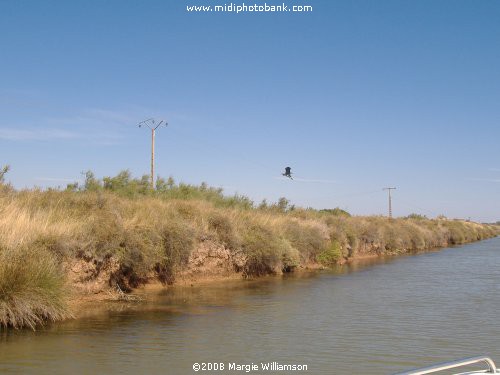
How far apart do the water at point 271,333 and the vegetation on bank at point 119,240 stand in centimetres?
91

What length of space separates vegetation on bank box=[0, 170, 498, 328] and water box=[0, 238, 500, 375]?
2.97 feet

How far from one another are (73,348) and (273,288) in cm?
1095

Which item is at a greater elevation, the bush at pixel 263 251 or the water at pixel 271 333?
the bush at pixel 263 251

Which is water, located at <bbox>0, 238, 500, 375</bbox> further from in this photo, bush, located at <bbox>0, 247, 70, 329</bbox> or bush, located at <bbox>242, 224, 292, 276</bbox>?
bush, located at <bbox>242, 224, 292, 276</bbox>

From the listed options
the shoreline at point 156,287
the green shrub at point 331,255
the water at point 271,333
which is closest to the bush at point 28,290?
the water at point 271,333

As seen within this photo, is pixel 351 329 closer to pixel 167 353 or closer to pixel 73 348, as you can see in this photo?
pixel 167 353

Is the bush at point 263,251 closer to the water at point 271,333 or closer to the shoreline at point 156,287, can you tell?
the shoreline at point 156,287

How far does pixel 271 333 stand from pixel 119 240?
6.89 meters

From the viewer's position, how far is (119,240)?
56.8ft

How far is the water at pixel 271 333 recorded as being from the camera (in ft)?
32.4

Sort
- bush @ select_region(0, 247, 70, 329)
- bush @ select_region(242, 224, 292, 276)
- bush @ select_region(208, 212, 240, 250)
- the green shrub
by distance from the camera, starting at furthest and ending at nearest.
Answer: the green shrub < bush @ select_region(242, 224, 292, 276) < bush @ select_region(208, 212, 240, 250) < bush @ select_region(0, 247, 70, 329)

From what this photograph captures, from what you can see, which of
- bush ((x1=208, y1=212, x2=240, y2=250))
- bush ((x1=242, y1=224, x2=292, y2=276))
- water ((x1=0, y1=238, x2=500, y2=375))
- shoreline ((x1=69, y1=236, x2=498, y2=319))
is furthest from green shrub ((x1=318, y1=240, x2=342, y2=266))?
water ((x1=0, y1=238, x2=500, y2=375))

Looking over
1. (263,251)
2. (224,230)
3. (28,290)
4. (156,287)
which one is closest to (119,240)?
(156,287)

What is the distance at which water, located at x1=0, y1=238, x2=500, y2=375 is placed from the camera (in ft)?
32.4
